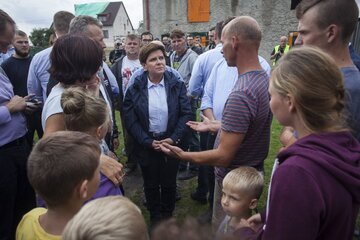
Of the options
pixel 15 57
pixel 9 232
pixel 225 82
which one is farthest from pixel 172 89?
pixel 15 57

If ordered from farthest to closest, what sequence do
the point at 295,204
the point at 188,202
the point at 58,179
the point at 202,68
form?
the point at 202,68
the point at 188,202
the point at 58,179
the point at 295,204

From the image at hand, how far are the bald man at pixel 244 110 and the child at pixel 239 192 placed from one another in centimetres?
10

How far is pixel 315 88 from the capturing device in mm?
1156

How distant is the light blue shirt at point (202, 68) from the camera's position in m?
4.13

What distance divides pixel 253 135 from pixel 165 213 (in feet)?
5.66

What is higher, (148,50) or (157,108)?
(148,50)

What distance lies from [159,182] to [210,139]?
2.77 ft

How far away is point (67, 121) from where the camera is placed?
1806 mm

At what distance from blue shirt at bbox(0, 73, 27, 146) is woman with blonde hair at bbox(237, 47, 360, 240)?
213 cm

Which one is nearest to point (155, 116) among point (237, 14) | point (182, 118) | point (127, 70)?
point (182, 118)

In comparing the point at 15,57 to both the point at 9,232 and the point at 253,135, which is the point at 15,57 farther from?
the point at 253,135

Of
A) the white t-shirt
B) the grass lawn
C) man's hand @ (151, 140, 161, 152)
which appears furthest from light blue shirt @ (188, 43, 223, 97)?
man's hand @ (151, 140, 161, 152)

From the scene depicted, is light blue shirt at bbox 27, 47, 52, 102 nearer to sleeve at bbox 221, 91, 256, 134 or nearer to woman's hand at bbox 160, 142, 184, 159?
woman's hand at bbox 160, 142, 184, 159

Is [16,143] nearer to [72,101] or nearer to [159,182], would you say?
[72,101]
